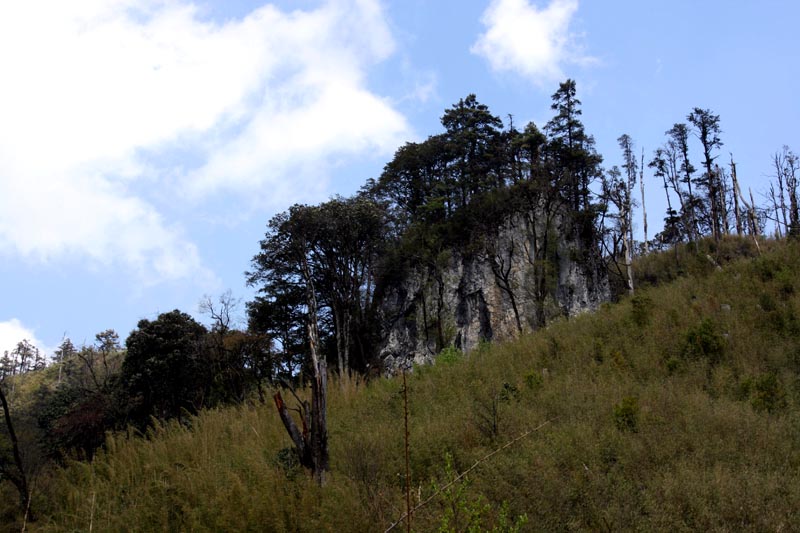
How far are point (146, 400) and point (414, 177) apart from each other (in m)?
27.0

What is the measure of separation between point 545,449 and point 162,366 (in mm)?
18678

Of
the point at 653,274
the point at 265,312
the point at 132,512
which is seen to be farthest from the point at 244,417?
the point at 653,274

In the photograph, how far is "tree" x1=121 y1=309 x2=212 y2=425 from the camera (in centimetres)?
2089

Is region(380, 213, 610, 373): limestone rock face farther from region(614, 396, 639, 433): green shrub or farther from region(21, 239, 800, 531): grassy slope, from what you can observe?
region(614, 396, 639, 433): green shrub

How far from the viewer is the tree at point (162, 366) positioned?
68.5 ft

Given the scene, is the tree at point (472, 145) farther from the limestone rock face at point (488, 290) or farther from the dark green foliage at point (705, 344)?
the dark green foliage at point (705, 344)

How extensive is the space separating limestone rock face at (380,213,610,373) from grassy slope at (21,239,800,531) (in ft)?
71.2

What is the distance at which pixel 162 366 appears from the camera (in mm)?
21203

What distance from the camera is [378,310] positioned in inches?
1448

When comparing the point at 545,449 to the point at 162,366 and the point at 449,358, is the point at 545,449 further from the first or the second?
the point at 162,366

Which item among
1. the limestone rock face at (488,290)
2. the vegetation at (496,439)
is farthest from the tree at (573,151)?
the vegetation at (496,439)

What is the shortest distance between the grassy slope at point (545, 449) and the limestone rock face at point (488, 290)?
71.2 ft

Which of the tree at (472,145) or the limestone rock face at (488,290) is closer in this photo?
the limestone rock face at (488,290)

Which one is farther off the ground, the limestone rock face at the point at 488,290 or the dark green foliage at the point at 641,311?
the limestone rock face at the point at 488,290
